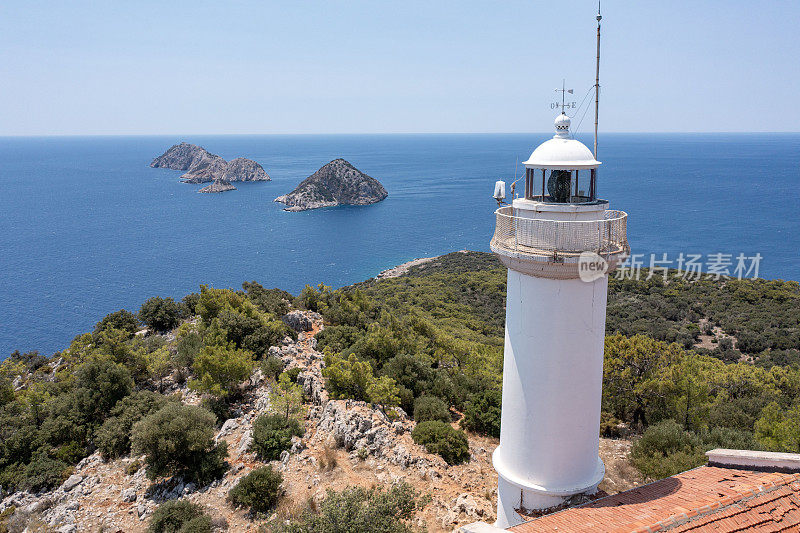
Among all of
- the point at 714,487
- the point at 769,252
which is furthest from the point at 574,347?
the point at 769,252

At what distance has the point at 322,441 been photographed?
15188 millimetres

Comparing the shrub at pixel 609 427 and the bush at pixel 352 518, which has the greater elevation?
the bush at pixel 352 518

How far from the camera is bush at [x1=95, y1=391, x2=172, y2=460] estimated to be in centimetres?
1706

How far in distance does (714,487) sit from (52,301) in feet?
266

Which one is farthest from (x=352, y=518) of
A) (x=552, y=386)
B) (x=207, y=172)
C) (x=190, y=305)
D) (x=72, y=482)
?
(x=207, y=172)

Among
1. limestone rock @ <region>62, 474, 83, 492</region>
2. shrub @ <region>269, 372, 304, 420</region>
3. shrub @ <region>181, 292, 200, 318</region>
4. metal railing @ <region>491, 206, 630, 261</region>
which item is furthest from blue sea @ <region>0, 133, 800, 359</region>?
metal railing @ <region>491, 206, 630, 261</region>

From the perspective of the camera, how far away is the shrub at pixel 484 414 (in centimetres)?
1641

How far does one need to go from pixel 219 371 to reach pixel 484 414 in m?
10.1

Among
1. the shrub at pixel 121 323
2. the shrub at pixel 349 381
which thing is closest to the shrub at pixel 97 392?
the shrub at pixel 349 381

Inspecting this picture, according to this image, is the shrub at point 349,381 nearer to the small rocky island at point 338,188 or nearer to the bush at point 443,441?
the bush at point 443,441

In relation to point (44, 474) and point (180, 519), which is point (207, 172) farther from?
point (180, 519)

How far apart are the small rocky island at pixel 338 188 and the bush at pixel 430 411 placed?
126417mm

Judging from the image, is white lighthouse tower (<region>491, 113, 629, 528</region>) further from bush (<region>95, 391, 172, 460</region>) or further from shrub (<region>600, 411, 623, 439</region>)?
bush (<region>95, 391, 172, 460</region>)

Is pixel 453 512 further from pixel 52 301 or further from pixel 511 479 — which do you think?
pixel 52 301
